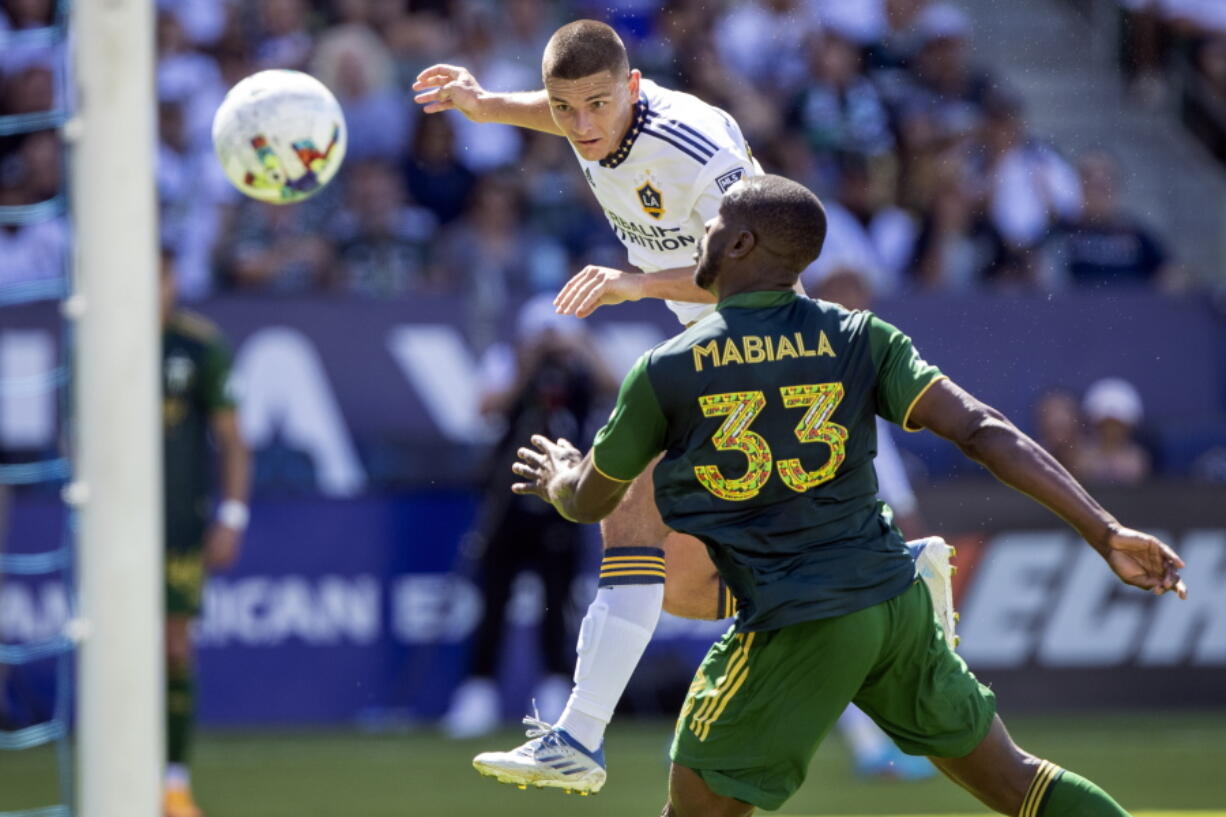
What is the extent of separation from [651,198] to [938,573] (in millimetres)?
1475

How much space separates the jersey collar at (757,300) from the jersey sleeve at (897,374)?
244 millimetres

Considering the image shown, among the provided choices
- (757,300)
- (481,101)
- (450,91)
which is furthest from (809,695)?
(450,91)

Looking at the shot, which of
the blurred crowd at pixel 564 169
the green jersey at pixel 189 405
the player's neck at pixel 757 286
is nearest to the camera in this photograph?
the player's neck at pixel 757 286

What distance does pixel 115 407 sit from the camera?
5.56 meters

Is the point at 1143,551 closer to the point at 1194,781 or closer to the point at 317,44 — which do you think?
the point at 1194,781

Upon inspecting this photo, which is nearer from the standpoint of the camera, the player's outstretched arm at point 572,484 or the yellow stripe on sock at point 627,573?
the player's outstretched arm at point 572,484

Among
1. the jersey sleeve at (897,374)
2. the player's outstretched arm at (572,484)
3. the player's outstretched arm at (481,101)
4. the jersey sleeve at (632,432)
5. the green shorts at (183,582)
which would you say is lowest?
the green shorts at (183,582)

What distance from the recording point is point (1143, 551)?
15.8 feet

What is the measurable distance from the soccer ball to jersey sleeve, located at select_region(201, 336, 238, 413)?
10.3 feet

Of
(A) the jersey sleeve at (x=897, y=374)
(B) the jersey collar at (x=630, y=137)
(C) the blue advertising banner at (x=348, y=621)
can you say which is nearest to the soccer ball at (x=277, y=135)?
(B) the jersey collar at (x=630, y=137)

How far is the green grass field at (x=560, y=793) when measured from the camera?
9055mm

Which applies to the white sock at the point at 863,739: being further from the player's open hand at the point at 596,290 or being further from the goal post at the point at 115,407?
the goal post at the point at 115,407

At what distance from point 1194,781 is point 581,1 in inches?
291

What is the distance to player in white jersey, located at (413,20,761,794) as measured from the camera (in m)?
5.66
